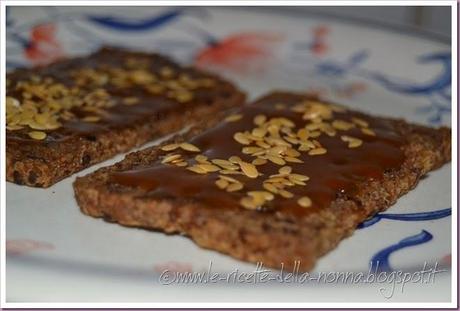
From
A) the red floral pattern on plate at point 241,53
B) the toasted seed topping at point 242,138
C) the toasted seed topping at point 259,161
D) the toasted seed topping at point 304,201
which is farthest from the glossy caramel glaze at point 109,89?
the toasted seed topping at point 304,201

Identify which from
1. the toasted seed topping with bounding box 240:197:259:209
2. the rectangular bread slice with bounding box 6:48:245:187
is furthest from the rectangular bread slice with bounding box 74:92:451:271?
the rectangular bread slice with bounding box 6:48:245:187

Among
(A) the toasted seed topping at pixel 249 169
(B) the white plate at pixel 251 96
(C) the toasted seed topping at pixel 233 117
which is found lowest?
(B) the white plate at pixel 251 96

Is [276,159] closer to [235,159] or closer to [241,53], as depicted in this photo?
[235,159]

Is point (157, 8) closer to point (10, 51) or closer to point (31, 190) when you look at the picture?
point (10, 51)

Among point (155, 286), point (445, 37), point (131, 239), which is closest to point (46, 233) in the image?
point (131, 239)

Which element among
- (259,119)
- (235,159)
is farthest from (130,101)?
(235,159)

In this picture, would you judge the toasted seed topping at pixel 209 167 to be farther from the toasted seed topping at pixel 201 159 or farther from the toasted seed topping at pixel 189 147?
the toasted seed topping at pixel 189 147

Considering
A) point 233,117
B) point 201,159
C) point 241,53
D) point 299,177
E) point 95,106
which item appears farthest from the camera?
point 241,53
